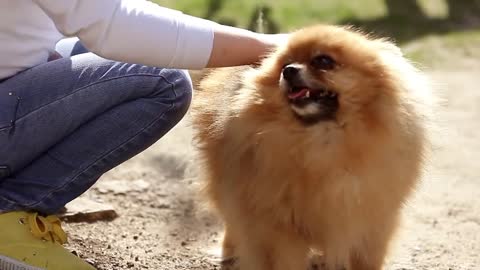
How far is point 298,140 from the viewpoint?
2.40 metres

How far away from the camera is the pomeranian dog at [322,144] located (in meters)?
2.36

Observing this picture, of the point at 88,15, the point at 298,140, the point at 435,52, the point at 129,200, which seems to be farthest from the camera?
the point at 435,52

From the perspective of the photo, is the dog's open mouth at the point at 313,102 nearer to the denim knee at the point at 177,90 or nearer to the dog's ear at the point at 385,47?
the dog's ear at the point at 385,47

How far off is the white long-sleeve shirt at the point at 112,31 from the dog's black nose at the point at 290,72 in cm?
25

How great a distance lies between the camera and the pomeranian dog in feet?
7.73

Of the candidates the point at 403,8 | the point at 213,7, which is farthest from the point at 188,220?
the point at 403,8

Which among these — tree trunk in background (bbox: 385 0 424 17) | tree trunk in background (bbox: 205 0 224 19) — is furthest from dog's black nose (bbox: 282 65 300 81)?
tree trunk in background (bbox: 385 0 424 17)

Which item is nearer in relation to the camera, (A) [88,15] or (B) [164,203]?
(A) [88,15]

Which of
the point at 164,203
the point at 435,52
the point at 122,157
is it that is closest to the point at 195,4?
the point at 435,52

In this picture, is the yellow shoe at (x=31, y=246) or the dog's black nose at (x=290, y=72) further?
the yellow shoe at (x=31, y=246)

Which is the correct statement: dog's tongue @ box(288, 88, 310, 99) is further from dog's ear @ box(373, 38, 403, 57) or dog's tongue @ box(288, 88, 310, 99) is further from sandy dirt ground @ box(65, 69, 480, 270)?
sandy dirt ground @ box(65, 69, 480, 270)

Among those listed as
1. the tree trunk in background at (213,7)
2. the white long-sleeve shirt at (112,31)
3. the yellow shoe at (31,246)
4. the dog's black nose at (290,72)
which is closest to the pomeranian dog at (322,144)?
the dog's black nose at (290,72)

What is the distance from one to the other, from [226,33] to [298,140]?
40 centimetres

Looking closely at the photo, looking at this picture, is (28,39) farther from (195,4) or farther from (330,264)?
(195,4)
